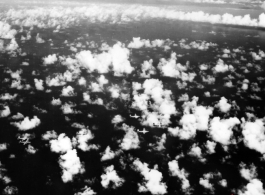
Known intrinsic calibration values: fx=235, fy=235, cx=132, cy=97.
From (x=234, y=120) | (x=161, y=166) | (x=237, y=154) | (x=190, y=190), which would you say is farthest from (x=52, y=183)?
(x=234, y=120)

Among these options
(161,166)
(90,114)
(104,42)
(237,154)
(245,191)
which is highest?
(104,42)

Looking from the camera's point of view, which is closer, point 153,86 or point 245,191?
point 245,191

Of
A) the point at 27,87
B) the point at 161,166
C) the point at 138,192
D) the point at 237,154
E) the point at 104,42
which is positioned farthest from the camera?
the point at 104,42

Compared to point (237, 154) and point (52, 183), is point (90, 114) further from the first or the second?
point (237, 154)

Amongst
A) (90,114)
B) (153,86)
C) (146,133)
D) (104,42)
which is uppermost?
(104,42)

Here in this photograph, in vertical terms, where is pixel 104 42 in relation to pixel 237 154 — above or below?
above

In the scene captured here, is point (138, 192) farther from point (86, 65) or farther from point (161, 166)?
point (86, 65)

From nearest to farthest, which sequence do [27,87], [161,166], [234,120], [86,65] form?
[161,166] < [234,120] < [27,87] < [86,65]

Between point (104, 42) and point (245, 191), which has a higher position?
point (104, 42)

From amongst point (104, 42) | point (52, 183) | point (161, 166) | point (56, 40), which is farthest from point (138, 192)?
point (56, 40)
